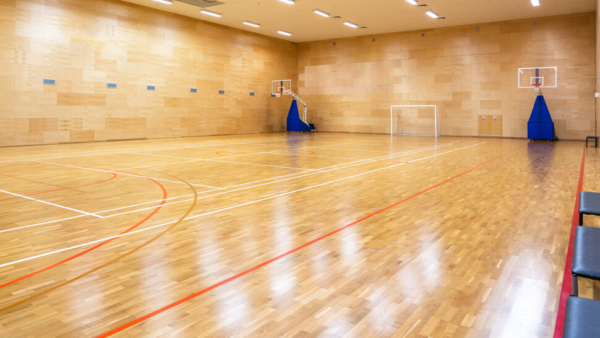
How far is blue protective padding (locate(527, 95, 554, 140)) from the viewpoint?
19.4 meters

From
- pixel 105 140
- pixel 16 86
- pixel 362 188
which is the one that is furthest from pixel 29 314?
pixel 105 140

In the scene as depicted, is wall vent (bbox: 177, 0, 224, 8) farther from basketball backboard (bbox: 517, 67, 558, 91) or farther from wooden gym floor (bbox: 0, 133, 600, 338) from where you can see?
basketball backboard (bbox: 517, 67, 558, 91)

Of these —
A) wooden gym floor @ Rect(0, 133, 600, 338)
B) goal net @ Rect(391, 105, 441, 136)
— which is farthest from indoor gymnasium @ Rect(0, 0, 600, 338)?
goal net @ Rect(391, 105, 441, 136)

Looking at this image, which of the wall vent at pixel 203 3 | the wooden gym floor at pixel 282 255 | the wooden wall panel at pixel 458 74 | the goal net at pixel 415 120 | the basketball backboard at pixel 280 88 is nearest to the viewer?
the wooden gym floor at pixel 282 255

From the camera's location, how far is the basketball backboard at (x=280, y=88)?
1091 inches

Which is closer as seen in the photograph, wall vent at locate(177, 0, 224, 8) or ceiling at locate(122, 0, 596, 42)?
wall vent at locate(177, 0, 224, 8)

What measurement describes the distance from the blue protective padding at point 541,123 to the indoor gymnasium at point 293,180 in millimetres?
77

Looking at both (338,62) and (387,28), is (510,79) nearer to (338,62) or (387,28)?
(387,28)

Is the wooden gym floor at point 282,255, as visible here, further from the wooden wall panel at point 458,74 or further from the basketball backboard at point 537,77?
the wooden wall panel at point 458,74

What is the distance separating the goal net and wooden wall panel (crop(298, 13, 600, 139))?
359 mm

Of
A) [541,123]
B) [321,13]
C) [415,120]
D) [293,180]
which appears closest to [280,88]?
[321,13]

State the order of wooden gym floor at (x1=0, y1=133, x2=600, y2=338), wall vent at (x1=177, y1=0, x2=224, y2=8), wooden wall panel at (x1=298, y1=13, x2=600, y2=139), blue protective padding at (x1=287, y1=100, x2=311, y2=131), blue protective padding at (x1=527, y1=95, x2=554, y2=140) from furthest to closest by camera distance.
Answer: blue protective padding at (x1=287, y1=100, x2=311, y2=131) < wooden wall panel at (x1=298, y1=13, x2=600, y2=139) < blue protective padding at (x1=527, y1=95, x2=554, y2=140) < wall vent at (x1=177, y1=0, x2=224, y2=8) < wooden gym floor at (x1=0, y1=133, x2=600, y2=338)

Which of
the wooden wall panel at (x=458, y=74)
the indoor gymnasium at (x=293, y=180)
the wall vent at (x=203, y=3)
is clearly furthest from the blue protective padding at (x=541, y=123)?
the wall vent at (x=203, y=3)

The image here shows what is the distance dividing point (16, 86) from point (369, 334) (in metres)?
17.7
